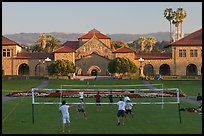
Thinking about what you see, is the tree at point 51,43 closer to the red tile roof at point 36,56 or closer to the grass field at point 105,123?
the red tile roof at point 36,56

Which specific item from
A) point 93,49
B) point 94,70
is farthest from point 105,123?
point 93,49

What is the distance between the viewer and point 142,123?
20203mm

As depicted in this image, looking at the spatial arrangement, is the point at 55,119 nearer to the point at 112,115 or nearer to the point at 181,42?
the point at 112,115

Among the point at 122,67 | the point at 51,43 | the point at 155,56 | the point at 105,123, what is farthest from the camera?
the point at 51,43

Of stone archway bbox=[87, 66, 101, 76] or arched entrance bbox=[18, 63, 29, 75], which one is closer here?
stone archway bbox=[87, 66, 101, 76]

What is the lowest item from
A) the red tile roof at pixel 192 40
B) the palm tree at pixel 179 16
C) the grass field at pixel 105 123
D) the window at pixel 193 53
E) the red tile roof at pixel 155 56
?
the grass field at pixel 105 123

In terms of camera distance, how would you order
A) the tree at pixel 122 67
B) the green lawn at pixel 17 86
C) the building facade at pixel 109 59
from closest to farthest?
the green lawn at pixel 17 86, the tree at pixel 122 67, the building facade at pixel 109 59

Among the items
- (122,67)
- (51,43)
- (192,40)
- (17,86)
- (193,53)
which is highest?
(51,43)

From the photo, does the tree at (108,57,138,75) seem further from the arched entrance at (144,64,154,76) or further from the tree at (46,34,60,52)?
the tree at (46,34,60,52)

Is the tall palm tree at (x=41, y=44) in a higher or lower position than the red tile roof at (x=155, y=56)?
higher

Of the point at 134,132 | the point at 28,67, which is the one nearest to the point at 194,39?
the point at 28,67

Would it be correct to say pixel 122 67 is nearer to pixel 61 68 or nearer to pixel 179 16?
pixel 61 68

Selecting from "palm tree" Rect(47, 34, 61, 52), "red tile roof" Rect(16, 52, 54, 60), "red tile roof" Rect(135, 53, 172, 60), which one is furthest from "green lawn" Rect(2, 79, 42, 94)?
"palm tree" Rect(47, 34, 61, 52)

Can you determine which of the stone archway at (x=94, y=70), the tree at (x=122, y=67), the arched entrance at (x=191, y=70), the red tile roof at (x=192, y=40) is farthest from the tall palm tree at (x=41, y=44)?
the arched entrance at (x=191, y=70)
